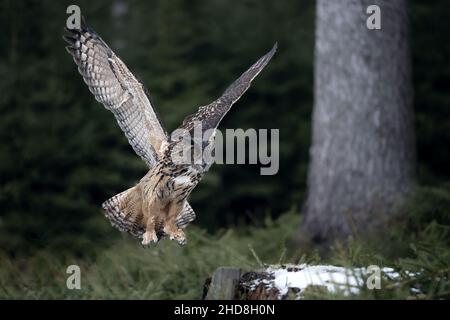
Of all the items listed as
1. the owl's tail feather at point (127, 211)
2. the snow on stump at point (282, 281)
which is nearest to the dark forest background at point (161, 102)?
the owl's tail feather at point (127, 211)

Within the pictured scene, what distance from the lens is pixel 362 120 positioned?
8695 millimetres

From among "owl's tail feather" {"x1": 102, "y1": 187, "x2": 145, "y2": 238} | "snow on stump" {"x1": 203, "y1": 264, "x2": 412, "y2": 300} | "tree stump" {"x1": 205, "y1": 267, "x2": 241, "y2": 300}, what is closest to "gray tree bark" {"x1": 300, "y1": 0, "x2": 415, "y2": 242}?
"owl's tail feather" {"x1": 102, "y1": 187, "x2": 145, "y2": 238}

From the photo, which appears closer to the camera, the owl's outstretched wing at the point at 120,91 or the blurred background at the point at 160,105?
the owl's outstretched wing at the point at 120,91

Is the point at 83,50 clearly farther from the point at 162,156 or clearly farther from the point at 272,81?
the point at 272,81

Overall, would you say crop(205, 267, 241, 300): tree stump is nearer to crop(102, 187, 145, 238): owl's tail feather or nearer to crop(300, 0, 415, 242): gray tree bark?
crop(102, 187, 145, 238): owl's tail feather

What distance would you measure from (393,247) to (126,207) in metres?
2.85

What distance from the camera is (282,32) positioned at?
1378 cm

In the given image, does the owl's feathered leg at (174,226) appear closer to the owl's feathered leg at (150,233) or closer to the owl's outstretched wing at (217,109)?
the owl's feathered leg at (150,233)

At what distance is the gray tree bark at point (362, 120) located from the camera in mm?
8609

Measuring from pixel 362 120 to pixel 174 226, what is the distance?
3671 millimetres

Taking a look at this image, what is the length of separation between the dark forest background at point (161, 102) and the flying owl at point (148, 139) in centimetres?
393

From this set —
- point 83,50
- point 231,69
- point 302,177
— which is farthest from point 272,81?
point 83,50

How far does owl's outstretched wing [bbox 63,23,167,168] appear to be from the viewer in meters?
6.01

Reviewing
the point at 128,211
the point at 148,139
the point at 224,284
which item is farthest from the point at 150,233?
the point at 148,139
